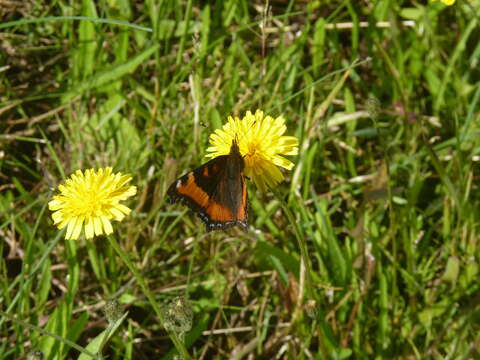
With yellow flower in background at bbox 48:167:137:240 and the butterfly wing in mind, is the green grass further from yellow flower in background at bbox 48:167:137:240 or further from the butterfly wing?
the butterfly wing

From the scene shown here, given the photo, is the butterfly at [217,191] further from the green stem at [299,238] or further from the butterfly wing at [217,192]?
the green stem at [299,238]

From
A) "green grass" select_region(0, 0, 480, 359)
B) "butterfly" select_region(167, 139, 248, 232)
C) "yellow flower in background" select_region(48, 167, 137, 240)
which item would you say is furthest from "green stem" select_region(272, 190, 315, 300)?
"yellow flower in background" select_region(48, 167, 137, 240)

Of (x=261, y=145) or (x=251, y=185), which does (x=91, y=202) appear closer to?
(x=261, y=145)

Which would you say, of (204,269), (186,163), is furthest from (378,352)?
(186,163)

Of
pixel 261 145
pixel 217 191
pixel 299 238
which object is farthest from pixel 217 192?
pixel 299 238

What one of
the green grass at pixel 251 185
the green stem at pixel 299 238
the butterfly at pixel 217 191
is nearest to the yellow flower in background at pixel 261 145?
the butterfly at pixel 217 191

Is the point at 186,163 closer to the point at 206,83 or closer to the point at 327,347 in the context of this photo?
the point at 206,83
